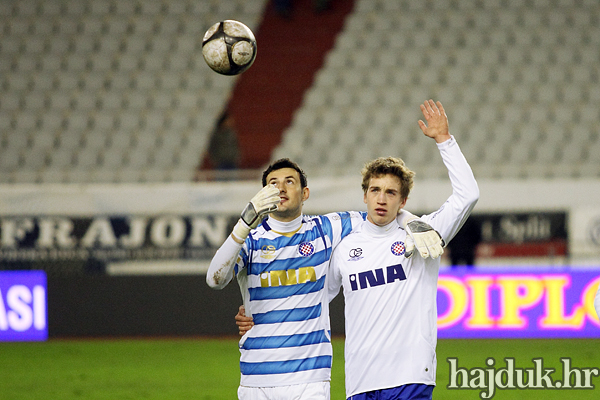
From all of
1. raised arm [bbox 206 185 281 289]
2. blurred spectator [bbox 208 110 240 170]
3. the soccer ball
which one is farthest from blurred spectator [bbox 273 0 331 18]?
raised arm [bbox 206 185 281 289]

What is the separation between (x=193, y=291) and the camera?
10125mm

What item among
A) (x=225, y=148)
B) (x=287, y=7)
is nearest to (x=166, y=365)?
(x=225, y=148)

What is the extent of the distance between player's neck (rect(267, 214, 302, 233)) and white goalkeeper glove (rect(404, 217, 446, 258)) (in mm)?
613

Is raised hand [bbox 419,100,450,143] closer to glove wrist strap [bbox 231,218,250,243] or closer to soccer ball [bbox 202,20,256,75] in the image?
glove wrist strap [bbox 231,218,250,243]

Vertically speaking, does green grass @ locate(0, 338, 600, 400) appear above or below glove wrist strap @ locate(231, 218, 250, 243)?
below

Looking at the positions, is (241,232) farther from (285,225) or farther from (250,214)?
(285,225)

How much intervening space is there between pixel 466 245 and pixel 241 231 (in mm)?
6646

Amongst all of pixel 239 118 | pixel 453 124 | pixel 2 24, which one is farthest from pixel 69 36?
pixel 453 124

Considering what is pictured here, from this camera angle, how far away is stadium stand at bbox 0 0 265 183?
514 inches

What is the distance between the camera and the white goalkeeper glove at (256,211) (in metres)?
3.64

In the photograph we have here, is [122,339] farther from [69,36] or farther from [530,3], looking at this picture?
[530,3]

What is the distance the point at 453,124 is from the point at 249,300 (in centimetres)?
950

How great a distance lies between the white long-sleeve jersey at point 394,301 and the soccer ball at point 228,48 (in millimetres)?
1631

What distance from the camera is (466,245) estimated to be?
9.85 m
